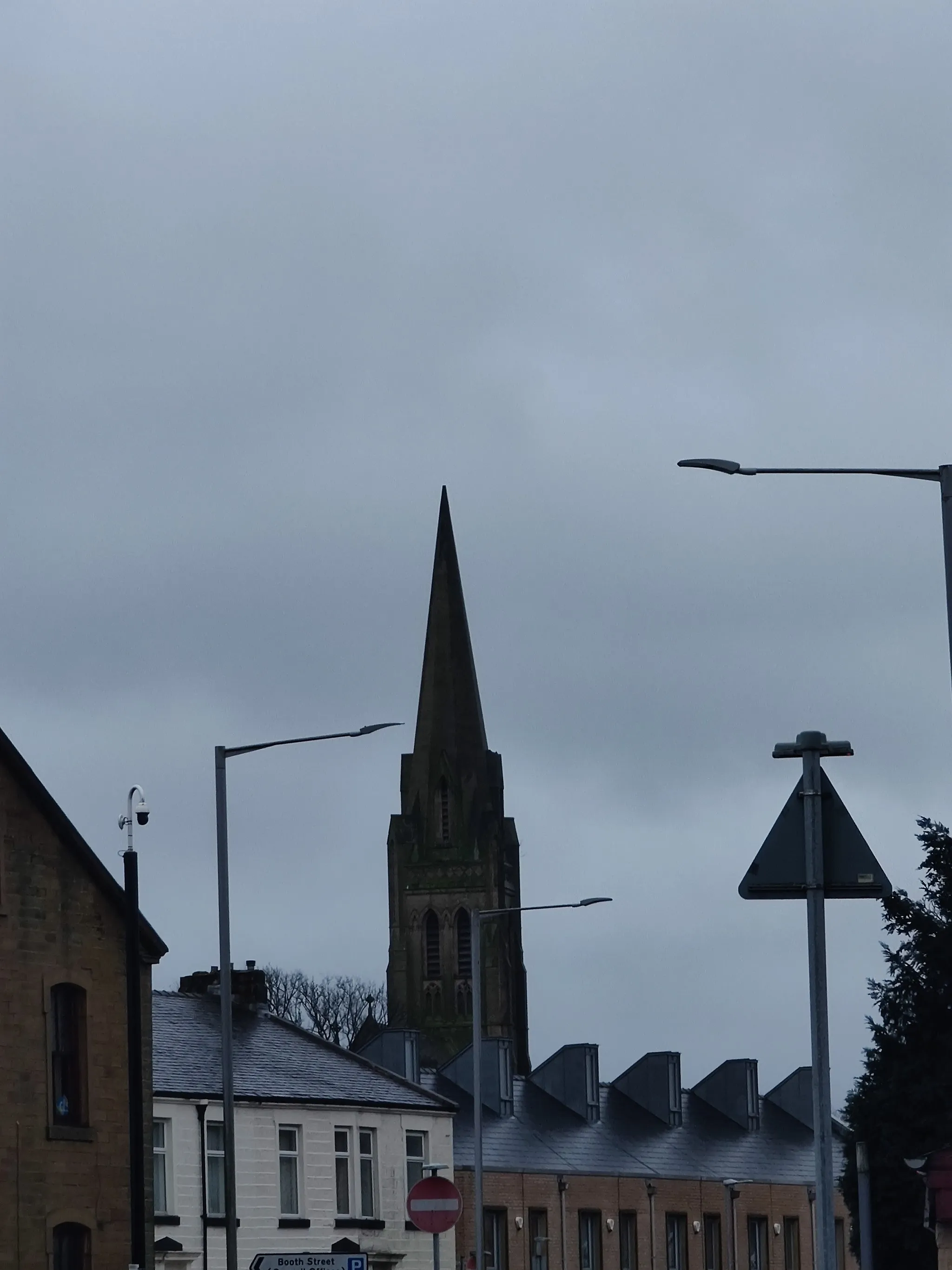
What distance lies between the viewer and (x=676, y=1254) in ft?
246

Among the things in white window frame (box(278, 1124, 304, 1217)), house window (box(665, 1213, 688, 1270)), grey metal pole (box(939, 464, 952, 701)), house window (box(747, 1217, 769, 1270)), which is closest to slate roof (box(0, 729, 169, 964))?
white window frame (box(278, 1124, 304, 1217))

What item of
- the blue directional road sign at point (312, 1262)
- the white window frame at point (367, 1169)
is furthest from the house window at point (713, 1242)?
the blue directional road sign at point (312, 1262)

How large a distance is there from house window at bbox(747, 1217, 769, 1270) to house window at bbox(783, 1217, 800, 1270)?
992 mm

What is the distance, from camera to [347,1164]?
5472 centimetres

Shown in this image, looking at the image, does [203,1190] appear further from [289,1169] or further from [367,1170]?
[367,1170]

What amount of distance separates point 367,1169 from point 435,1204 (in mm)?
31944

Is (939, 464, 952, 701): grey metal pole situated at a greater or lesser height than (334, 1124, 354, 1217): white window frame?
greater

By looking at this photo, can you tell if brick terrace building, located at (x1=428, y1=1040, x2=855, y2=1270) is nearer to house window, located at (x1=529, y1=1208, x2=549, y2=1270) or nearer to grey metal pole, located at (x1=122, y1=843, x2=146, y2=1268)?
house window, located at (x1=529, y1=1208, x2=549, y2=1270)

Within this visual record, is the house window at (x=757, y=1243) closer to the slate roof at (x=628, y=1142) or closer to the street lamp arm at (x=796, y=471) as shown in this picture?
the slate roof at (x=628, y=1142)

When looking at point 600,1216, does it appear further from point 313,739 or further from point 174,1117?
point 313,739

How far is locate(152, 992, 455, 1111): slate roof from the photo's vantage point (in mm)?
50375

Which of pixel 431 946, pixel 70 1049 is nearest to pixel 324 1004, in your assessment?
pixel 431 946

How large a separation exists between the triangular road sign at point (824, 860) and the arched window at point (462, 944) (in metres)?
126

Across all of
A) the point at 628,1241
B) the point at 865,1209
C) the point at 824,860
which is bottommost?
the point at 628,1241
